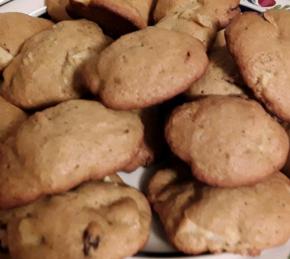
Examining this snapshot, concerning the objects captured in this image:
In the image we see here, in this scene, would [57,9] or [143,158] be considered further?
[57,9]

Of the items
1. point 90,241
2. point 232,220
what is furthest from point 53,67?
point 232,220

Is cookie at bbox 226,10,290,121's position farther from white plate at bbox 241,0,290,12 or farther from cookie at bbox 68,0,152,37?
white plate at bbox 241,0,290,12

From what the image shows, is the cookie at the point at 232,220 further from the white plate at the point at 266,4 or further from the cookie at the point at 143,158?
the white plate at the point at 266,4

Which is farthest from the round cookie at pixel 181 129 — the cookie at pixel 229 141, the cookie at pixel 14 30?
the cookie at pixel 14 30

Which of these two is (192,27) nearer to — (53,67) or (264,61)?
(264,61)

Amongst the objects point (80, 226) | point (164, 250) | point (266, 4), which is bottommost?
point (164, 250)

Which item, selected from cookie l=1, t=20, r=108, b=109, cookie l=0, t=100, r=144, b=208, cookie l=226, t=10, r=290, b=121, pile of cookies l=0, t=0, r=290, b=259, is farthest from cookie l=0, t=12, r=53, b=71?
cookie l=226, t=10, r=290, b=121

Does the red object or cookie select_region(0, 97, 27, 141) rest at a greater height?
the red object
